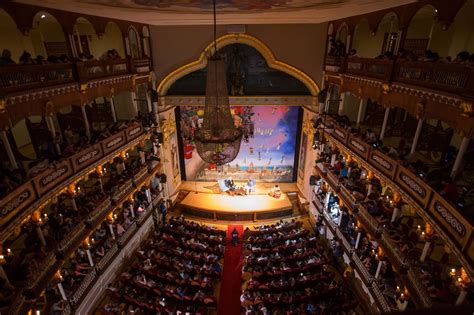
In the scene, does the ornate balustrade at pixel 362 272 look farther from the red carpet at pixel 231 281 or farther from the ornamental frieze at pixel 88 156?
the ornamental frieze at pixel 88 156

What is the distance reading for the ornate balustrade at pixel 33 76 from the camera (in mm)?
7918

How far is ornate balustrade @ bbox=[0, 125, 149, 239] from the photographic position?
A: 7703 millimetres

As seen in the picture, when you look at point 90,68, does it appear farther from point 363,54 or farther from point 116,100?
point 363,54

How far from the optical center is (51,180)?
9.30m

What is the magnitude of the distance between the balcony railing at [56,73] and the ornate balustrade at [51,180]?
2.48m

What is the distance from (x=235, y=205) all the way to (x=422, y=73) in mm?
12375

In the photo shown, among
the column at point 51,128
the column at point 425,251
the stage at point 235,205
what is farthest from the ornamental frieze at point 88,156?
the column at point 425,251

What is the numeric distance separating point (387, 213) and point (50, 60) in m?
13.1

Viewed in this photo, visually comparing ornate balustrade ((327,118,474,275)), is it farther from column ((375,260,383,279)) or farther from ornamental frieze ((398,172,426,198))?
column ((375,260,383,279))

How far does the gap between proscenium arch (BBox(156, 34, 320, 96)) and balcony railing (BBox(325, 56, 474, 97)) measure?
402 cm

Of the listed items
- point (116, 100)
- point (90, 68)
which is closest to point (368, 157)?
point (90, 68)

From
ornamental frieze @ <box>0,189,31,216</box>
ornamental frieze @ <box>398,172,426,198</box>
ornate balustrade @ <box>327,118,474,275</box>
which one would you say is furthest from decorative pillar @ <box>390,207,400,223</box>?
ornamental frieze @ <box>0,189,31,216</box>

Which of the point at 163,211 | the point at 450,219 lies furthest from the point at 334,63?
the point at 163,211

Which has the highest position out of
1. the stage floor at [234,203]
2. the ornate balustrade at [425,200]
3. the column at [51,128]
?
the column at [51,128]
